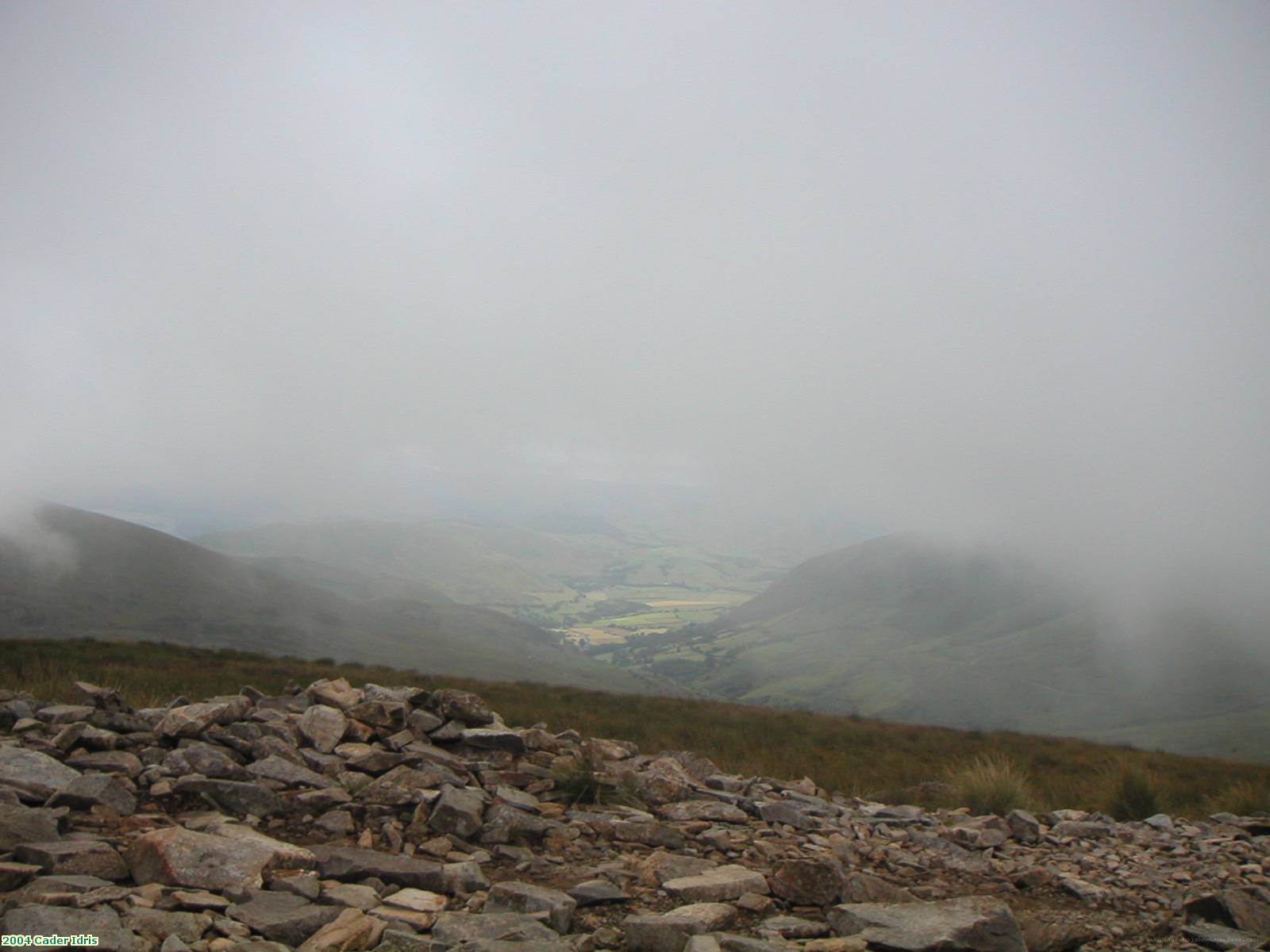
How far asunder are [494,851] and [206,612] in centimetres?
10618

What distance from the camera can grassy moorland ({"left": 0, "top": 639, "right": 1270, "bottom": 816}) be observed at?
15.3 m

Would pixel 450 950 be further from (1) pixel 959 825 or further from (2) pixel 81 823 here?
(1) pixel 959 825

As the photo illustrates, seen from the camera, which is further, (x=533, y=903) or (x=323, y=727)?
(x=323, y=727)

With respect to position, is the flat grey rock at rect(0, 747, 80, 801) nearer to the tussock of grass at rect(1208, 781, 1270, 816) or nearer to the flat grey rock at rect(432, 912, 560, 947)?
the flat grey rock at rect(432, 912, 560, 947)

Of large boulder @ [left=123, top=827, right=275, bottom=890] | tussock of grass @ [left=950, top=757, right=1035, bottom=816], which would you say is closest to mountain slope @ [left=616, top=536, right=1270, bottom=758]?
tussock of grass @ [left=950, top=757, right=1035, bottom=816]

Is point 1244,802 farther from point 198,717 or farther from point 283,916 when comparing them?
point 198,717

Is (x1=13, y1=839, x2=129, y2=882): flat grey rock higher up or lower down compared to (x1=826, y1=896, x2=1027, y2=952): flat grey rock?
higher up

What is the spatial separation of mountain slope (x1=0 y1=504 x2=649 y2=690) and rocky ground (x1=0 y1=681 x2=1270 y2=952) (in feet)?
219

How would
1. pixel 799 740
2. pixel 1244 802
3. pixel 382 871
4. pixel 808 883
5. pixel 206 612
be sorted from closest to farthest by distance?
pixel 382 871 < pixel 808 883 < pixel 1244 802 < pixel 799 740 < pixel 206 612

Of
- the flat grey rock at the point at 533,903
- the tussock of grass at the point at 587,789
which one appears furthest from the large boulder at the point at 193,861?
the tussock of grass at the point at 587,789

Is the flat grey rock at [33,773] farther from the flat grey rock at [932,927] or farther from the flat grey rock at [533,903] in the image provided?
the flat grey rock at [932,927]

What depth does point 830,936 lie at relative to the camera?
20.0 ft

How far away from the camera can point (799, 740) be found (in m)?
24.8

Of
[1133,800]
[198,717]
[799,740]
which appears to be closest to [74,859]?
[198,717]
